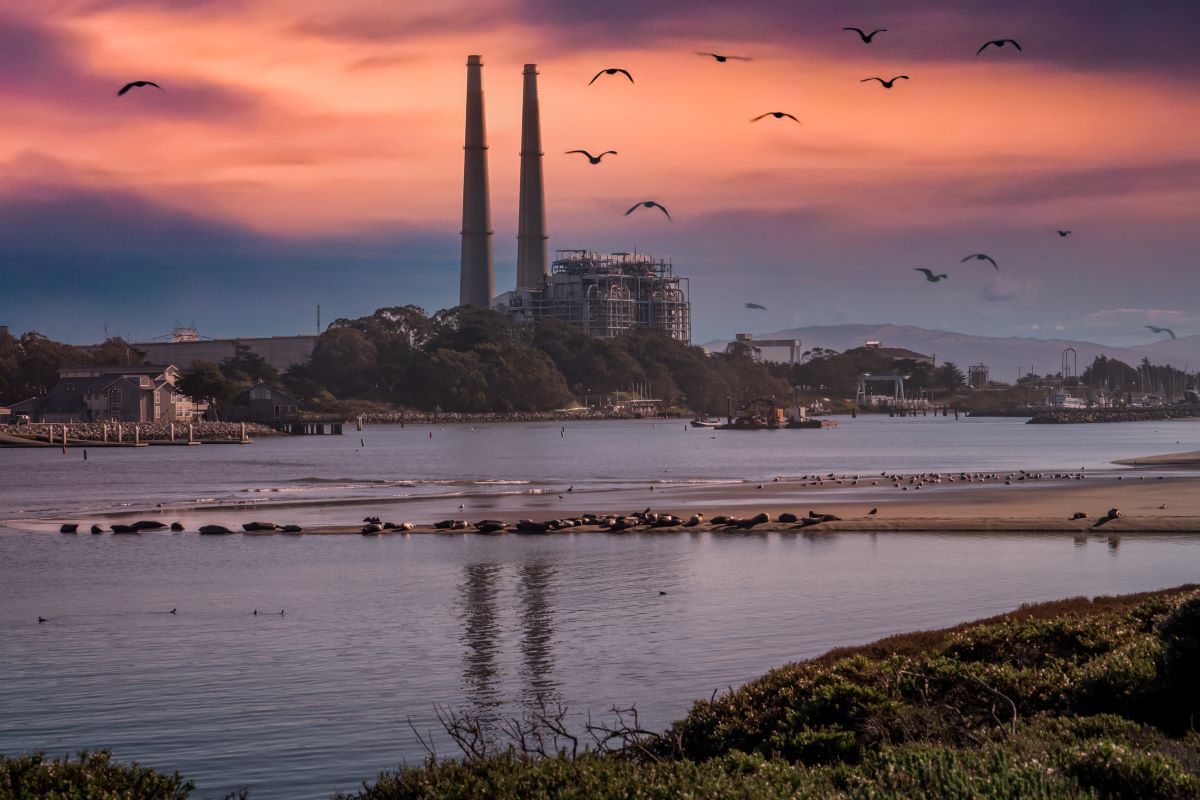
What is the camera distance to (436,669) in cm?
2256

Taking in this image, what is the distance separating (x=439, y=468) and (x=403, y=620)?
3123 inches

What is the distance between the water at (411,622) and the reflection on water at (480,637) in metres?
0.08

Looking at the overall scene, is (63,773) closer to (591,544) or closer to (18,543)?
(591,544)

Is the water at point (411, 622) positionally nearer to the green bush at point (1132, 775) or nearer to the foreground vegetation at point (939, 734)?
the foreground vegetation at point (939, 734)

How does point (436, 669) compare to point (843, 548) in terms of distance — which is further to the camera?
point (843, 548)

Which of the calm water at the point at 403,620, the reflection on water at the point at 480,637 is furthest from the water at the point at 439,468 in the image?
the reflection on water at the point at 480,637

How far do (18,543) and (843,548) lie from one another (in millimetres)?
29935

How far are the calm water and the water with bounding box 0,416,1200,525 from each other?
9247mm

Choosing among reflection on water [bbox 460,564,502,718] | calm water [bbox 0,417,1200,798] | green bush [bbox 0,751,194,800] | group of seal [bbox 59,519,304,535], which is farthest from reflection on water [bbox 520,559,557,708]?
group of seal [bbox 59,519,304,535]

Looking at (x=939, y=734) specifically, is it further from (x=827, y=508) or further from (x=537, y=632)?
(x=827, y=508)

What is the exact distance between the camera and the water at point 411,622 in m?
18.5

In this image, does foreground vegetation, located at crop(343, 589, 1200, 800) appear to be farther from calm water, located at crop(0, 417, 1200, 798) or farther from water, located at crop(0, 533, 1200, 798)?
water, located at crop(0, 533, 1200, 798)

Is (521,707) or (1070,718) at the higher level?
(1070,718)

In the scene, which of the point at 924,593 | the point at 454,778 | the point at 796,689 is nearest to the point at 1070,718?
the point at 796,689
